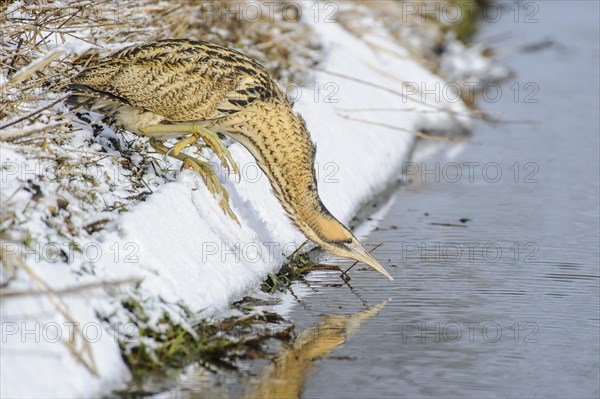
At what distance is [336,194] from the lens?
8117 mm

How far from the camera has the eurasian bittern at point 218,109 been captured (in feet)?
21.0

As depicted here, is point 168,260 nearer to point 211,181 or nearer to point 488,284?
point 211,181

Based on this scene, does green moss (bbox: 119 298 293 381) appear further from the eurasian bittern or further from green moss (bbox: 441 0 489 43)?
green moss (bbox: 441 0 489 43)

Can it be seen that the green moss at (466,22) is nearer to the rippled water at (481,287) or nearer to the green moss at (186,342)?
the rippled water at (481,287)

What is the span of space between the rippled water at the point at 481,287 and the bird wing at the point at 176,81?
1187mm

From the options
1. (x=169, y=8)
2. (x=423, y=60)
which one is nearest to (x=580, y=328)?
(x=169, y=8)

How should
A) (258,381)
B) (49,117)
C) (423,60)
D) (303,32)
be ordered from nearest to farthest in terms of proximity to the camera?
(258,381)
(49,117)
(303,32)
(423,60)

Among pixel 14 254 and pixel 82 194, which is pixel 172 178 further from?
pixel 14 254

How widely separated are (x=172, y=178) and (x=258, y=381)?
206cm

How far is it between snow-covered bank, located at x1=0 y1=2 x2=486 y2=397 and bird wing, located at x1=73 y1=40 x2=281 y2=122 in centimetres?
43

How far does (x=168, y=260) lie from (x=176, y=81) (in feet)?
4.24

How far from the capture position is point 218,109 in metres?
6.45

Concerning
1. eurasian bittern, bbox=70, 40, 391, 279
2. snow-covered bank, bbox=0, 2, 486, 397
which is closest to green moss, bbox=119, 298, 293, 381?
snow-covered bank, bbox=0, 2, 486, 397

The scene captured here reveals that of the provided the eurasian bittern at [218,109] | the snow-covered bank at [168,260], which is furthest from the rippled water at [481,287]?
the eurasian bittern at [218,109]
